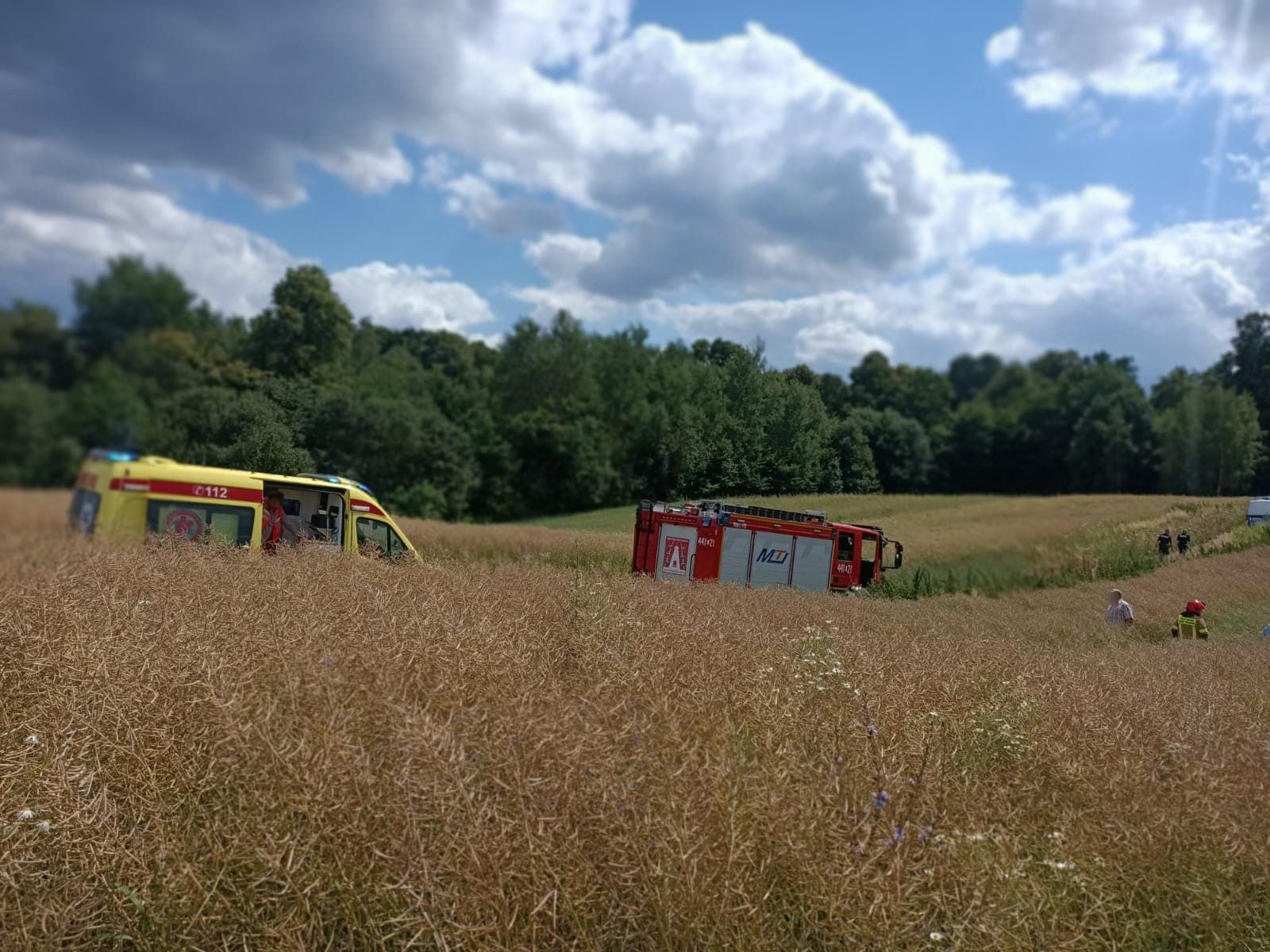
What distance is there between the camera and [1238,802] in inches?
156

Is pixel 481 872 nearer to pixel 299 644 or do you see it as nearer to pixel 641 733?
pixel 641 733

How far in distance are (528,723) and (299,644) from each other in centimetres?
152

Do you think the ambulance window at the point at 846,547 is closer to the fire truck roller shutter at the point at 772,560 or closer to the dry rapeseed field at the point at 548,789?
the fire truck roller shutter at the point at 772,560

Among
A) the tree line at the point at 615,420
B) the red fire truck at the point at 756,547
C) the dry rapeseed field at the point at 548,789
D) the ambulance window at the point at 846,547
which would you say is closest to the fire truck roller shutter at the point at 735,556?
the red fire truck at the point at 756,547

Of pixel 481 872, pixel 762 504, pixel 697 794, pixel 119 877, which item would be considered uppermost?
pixel 762 504

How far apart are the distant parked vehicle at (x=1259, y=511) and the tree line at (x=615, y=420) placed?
422mm

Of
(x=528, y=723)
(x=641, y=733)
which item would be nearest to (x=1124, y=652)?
(x=641, y=733)

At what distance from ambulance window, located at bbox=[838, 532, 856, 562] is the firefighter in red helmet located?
4.13 meters

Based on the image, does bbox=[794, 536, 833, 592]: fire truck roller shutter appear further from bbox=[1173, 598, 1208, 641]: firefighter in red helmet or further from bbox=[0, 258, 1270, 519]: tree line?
bbox=[1173, 598, 1208, 641]: firefighter in red helmet

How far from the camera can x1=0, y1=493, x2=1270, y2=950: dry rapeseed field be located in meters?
3.16

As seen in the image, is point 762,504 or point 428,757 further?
point 762,504

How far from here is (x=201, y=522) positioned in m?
7.21

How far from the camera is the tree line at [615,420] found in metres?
3.31

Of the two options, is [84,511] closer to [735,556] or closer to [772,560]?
[735,556]
